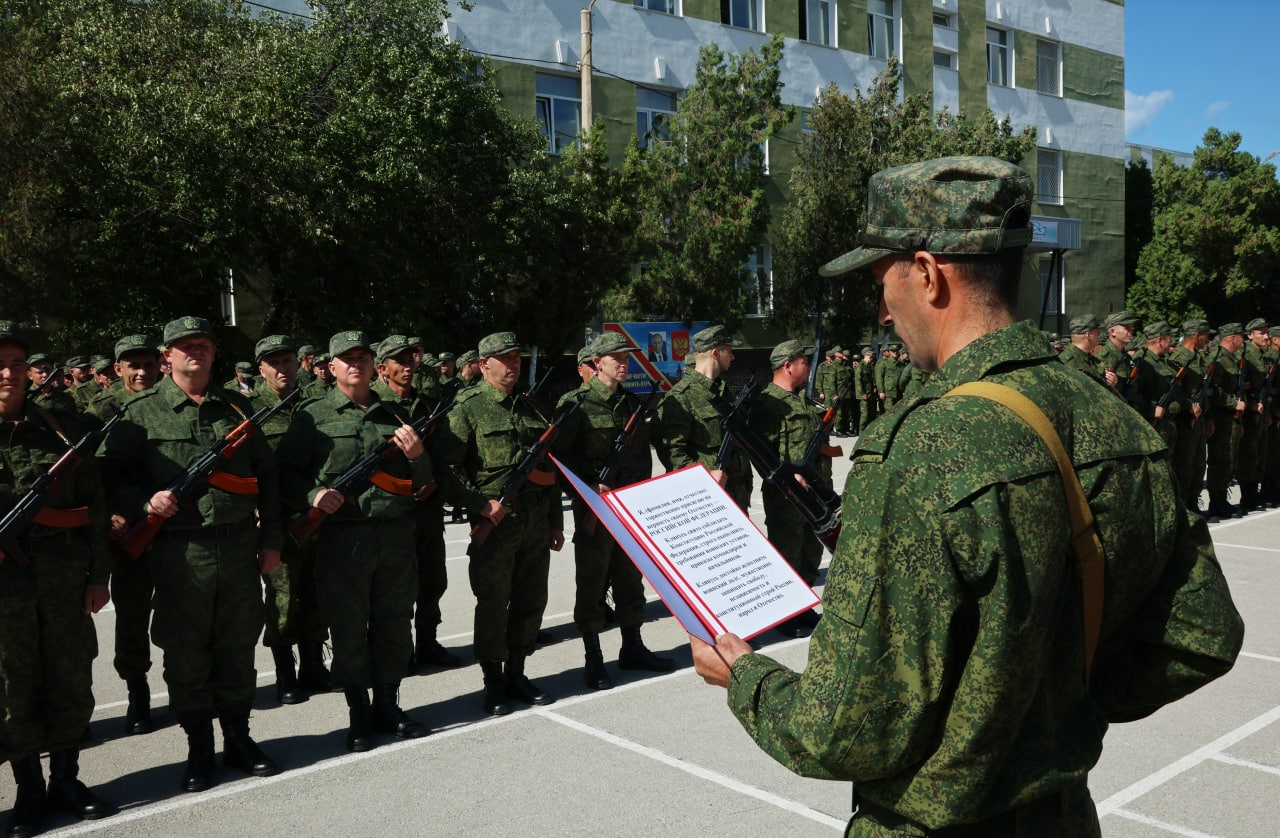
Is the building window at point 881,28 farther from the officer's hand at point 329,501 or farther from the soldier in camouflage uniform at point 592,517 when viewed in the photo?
the officer's hand at point 329,501

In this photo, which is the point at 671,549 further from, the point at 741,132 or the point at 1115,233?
the point at 1115,233

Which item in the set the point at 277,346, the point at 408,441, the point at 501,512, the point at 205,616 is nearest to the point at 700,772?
the point at 501,512

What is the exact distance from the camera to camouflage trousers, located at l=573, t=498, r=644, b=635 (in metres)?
6.38

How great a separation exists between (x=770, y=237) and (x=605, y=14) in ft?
22.7

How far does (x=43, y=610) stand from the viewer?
4.53 metres

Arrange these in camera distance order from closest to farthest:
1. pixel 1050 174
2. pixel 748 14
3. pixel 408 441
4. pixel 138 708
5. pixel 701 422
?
pixel 408 441
pixel 138 708
pixel 701 422
pixel 748 14
pixel 1050 174

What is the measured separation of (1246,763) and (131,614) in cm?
580

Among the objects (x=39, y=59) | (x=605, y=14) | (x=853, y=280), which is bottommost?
(x=853, y=280)

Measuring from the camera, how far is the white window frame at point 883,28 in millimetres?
29719

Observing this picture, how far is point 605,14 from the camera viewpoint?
2400cm

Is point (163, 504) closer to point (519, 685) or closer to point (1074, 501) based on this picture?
point (519, 685)

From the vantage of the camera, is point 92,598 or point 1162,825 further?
point 92,598

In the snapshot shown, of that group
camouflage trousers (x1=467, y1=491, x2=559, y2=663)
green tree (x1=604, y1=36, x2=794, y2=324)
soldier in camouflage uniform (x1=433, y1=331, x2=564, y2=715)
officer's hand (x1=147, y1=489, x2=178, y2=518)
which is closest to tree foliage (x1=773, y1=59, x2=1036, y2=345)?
green tree (x1=604, y1=36, x2=794, y2=324)

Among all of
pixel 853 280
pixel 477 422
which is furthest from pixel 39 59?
pixel 853 280
